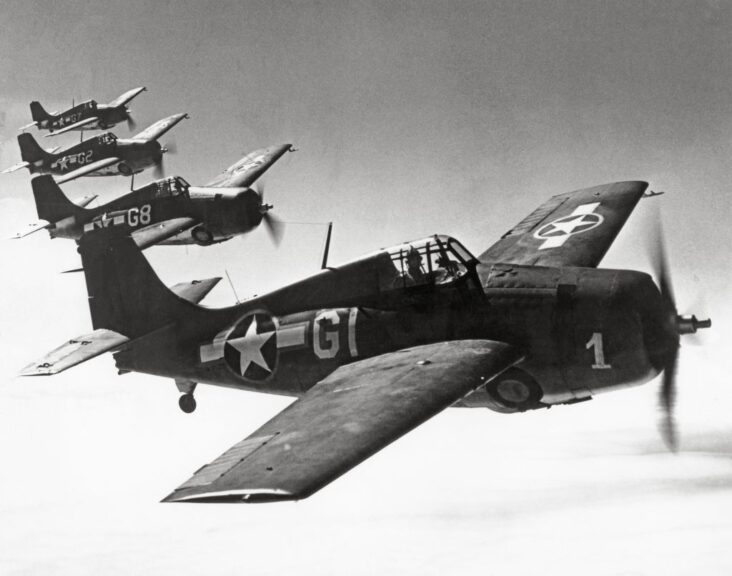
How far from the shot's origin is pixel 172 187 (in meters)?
27.8

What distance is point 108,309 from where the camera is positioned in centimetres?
1761

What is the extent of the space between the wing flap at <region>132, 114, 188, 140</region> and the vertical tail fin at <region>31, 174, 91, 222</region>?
19.8ft

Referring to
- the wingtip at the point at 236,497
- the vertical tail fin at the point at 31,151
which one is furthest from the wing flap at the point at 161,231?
the wingtip at the point at 236,497

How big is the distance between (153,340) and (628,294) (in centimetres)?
902

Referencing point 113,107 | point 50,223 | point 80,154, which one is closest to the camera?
point 50,223

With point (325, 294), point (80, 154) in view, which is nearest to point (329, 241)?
point (325, 294)

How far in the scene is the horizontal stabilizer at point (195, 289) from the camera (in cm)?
1805

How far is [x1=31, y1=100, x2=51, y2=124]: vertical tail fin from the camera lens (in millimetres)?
45781

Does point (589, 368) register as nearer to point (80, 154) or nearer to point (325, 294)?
point (325, 294)

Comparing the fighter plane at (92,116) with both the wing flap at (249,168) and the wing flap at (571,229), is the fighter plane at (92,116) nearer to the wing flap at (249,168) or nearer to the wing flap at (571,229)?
the wing flap at (249,168)

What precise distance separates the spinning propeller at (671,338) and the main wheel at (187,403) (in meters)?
8.77

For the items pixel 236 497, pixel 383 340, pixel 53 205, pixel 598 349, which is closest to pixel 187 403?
pixel 383 340

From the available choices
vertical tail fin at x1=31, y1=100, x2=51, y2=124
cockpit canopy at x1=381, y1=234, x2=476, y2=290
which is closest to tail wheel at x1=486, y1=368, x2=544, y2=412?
cockpit canopy at x1=381, y1=234, x2=476, y2=290

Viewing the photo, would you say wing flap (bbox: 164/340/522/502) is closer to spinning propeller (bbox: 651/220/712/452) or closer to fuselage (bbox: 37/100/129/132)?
spinning propeller (bbox: 651/220/712/452)
